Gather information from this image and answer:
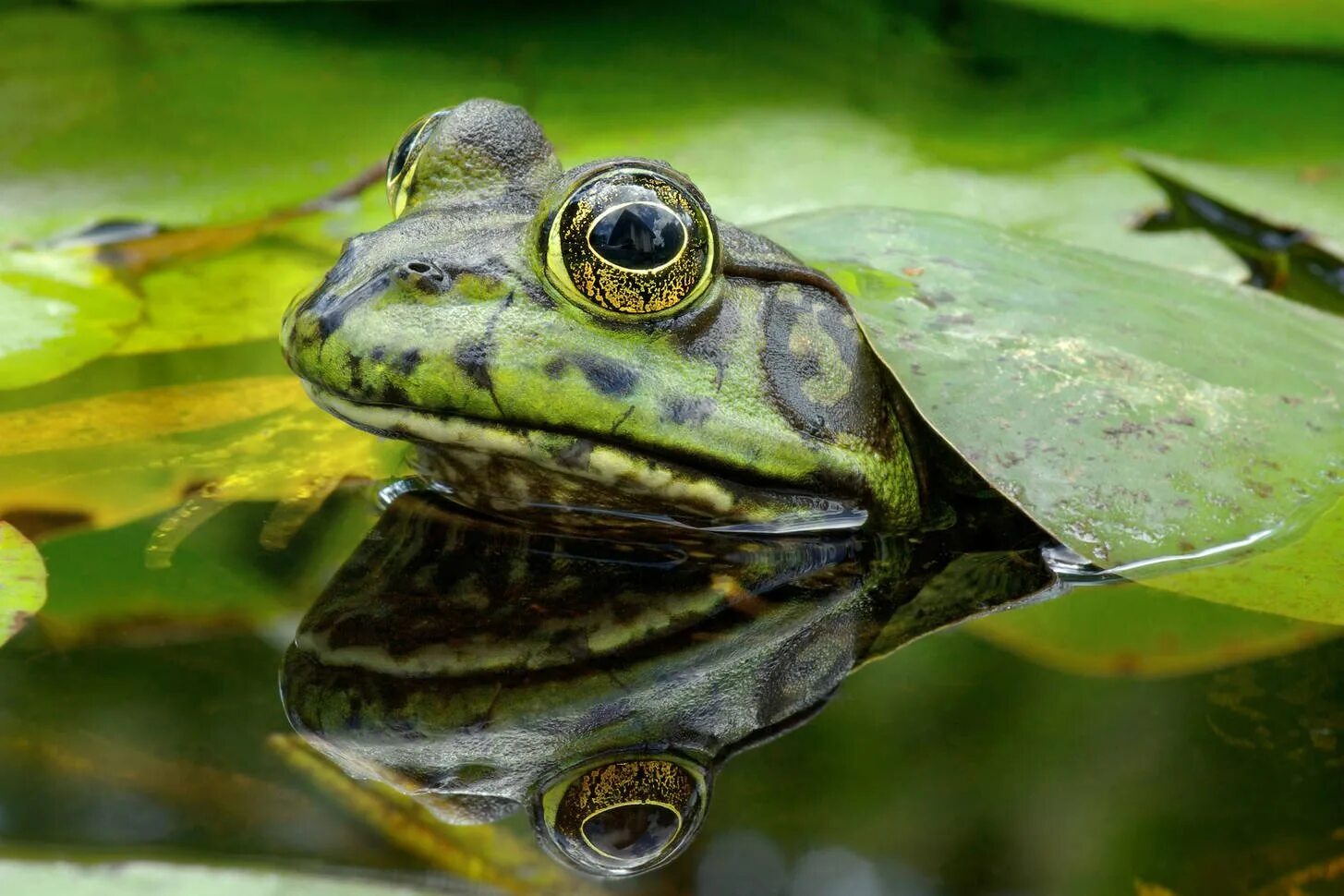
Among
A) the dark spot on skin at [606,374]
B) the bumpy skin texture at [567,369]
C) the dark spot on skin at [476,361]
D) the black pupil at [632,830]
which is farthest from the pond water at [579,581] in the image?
the dark spot on skin at [476,361]

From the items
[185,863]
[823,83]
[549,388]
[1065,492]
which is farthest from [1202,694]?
[823,83]

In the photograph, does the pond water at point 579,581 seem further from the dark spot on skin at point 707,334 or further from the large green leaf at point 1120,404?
the dark spot on skin at point 707,334

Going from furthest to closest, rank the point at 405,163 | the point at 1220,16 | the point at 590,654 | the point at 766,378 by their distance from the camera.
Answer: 1. the point at 1220,16
2. the point at 405,163
3. the point at 766,378
4. the point at 590,654

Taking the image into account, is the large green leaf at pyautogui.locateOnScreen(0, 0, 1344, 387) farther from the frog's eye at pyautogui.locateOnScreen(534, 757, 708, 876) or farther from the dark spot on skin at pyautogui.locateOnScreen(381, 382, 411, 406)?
the frog's eye at pyautogui.locateOnScreen(534, 757, 708, 876)

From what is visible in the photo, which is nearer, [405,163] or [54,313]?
[405,163]

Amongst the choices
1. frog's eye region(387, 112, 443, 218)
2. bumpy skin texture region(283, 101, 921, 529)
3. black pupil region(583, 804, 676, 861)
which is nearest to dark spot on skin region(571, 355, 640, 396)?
bumpy skin texture region(283, 101, 921, 529)

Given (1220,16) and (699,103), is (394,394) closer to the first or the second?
(699,103)

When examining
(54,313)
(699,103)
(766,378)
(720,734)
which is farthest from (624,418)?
(699,103)
